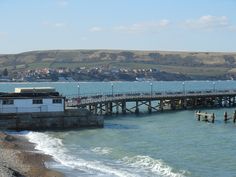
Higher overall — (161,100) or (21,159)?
(161,100)

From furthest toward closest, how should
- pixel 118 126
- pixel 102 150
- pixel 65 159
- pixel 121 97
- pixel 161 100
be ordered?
pixel 161 100
pixel 121 97
pixel 118 126
pixel 102 150
pixel 65 159

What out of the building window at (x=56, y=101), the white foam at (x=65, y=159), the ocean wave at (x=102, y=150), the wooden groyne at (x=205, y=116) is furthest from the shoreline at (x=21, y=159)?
the wooden groyne at (x=205, y=116)

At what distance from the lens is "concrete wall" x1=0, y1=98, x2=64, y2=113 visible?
197ft

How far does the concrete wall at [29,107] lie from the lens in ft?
197

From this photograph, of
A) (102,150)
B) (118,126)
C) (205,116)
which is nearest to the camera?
(102,150)

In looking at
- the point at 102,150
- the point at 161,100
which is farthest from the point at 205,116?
the point at 102,150

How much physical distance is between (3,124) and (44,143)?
37.0 feet

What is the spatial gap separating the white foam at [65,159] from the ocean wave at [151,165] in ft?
6.94

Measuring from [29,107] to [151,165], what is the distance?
83.6ft

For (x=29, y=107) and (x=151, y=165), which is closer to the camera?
(x=151, y=165)

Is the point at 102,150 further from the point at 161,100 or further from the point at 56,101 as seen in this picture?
the point at 161,100

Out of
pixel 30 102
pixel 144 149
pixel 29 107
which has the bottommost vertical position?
pixel 144 149

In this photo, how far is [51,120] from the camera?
60719 mm

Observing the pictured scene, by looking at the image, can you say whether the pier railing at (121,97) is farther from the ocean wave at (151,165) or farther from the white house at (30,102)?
the ocean wave at (151,165)
